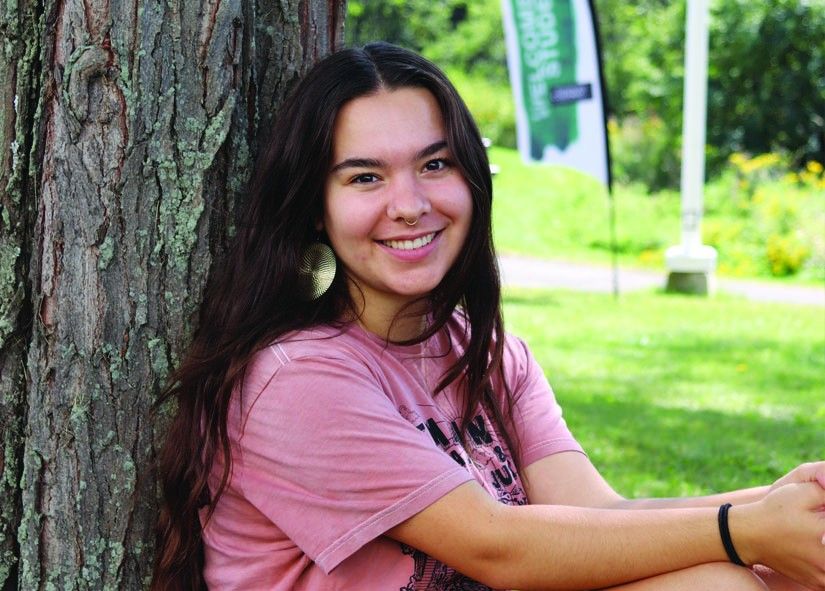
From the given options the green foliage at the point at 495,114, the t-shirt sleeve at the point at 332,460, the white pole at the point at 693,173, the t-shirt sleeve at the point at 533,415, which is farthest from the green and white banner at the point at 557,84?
the green foliage at the point at 495,114

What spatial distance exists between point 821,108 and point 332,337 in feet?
59.1

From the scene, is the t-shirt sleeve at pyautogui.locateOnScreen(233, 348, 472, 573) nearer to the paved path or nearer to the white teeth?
the white teeth

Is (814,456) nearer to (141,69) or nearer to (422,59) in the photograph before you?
(422,59)

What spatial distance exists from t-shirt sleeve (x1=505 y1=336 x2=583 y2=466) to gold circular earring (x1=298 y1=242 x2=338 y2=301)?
1.73ft

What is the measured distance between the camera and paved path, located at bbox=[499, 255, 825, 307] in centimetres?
1129

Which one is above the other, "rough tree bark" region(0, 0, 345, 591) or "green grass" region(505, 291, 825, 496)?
"rough tree bark" region(0, 0, 345, 591)

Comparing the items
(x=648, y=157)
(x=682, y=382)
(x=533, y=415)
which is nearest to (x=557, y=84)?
(x=682, y=382)

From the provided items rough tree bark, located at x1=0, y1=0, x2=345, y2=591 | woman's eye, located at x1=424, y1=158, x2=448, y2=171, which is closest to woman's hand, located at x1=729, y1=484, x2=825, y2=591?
woman's eye, located at x1=424, y1=158, x2=448, y2=171

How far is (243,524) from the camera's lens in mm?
A: 2111

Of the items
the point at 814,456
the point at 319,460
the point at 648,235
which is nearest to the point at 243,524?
the point at 319,460

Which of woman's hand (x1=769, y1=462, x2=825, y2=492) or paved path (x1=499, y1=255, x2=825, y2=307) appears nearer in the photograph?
woman's hand (x1=769, y1=462, x2=825, y2=492)

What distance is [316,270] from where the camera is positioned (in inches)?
88.4

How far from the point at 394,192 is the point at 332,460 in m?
0.53

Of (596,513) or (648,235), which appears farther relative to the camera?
(648,235)
